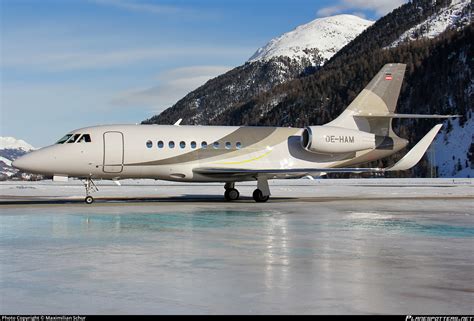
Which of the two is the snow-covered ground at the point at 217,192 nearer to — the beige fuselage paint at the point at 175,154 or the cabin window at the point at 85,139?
the beige fuselage paint at the point at 175,154

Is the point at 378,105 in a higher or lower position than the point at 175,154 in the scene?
higher

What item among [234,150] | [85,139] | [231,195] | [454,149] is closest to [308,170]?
[234,150]

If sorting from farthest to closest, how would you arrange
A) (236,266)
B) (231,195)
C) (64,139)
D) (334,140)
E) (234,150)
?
(231,195) < (334,140) < (234,150) < (64,139) < (236,266)

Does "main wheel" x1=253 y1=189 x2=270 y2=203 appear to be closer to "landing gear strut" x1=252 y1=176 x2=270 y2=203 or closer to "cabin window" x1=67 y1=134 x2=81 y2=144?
"landing gear strut" x1=252 y1=176 x2=270 y2=203

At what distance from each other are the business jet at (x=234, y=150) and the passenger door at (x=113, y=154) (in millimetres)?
39

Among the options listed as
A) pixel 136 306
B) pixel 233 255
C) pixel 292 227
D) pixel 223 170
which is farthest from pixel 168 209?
pixel 136 306

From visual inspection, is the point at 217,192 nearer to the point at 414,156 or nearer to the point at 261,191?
the point at 261,191

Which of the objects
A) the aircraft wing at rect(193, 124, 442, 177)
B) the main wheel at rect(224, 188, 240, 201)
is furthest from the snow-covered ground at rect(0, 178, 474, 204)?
the aircraft wing at rect(193, 124, 442, 177)

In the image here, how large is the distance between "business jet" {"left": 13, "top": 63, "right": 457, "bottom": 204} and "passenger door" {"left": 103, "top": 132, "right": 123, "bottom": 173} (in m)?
0.04

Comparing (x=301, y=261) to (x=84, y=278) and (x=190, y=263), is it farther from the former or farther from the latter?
(x=84, y=278)

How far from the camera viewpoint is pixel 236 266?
9570mm

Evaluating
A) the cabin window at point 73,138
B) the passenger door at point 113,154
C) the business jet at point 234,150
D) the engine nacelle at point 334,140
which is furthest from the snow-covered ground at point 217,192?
the cabin window at point 73,138

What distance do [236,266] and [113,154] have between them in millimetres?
16681

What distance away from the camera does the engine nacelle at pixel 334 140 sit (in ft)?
90.8
